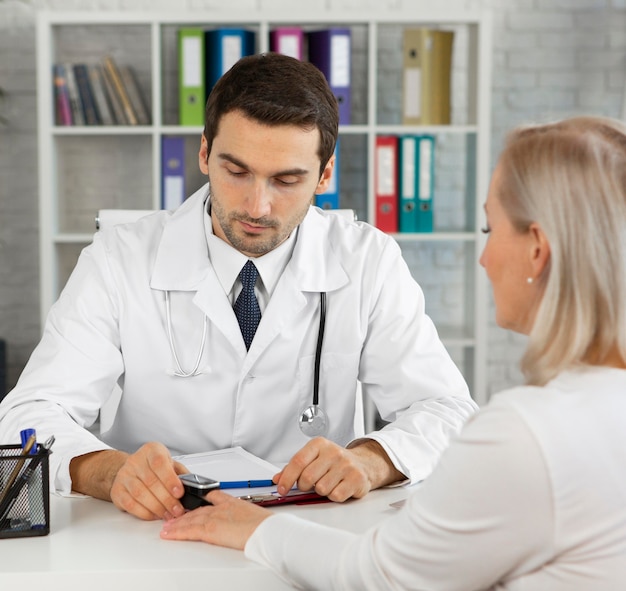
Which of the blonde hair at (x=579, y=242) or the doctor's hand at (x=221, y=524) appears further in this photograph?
the doctor's hand at (x=221, y=524)

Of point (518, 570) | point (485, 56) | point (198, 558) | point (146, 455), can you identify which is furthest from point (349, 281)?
point (485, 56)

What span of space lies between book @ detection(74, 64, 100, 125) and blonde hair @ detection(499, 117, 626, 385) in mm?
2616

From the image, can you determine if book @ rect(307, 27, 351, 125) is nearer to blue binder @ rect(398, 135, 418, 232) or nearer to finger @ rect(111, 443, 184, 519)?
blue binder @ rect(398, 135, 418, 232)

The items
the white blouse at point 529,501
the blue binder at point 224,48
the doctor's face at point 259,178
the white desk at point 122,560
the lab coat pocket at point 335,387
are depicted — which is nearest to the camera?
the white blouse at point 529,501

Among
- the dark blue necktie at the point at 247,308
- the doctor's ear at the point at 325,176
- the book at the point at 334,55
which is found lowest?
the dark blue necktie at the point at 247,308

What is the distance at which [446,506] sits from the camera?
85 cm

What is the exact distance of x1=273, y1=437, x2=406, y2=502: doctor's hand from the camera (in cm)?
122

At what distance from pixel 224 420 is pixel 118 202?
2.11m

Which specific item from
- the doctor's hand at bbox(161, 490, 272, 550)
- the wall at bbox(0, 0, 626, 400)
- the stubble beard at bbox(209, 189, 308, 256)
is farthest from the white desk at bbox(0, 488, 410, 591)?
the wall at bbox(0, 0, 626, 400)

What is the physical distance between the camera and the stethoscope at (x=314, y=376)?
1578 mm

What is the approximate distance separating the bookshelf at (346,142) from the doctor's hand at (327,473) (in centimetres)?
202

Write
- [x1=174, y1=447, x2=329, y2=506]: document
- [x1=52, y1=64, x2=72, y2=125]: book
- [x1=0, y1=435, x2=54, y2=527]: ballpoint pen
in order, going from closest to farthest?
[x1=0, y1=435, x2=54, y2=527]: ballpoint pen
[x1=174, y1=447, x2=329, y2=506]: document
[x1=52, y1=64, x2=72, y2=125]: book

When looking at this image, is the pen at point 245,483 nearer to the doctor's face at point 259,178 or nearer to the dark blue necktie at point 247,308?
the dark blue necktie at point 247,308

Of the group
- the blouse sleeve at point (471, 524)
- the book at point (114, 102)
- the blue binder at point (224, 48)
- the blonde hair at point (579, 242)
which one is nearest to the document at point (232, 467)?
the blouse sleeve at point (471, 524)
